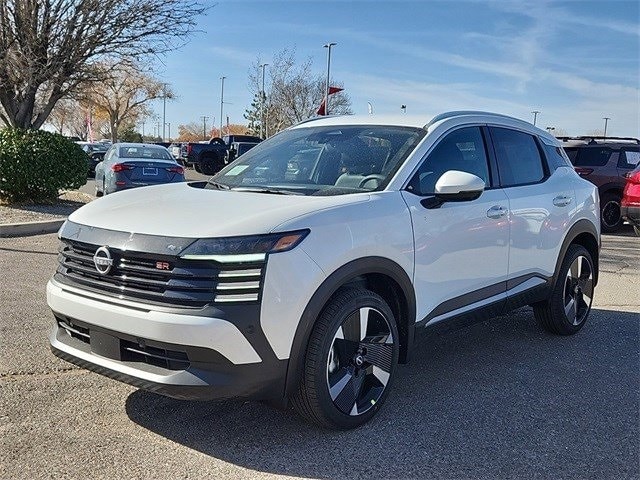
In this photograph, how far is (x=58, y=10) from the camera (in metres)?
11.7

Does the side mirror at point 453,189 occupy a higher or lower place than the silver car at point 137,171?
higher

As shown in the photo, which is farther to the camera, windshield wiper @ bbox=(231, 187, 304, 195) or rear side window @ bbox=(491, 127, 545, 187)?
rear side window @ bbox=(491, 127, 545, 187)

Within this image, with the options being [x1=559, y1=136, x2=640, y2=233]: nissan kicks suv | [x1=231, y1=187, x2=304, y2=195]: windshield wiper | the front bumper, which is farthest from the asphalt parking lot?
[x1=559, y1=136, x2=640, y2=233]: nissan kicks suv

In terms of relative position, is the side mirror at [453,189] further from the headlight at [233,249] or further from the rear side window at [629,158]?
the rear side window at [629,158]

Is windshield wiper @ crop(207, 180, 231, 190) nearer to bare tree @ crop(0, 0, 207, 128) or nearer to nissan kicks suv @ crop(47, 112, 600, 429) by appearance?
nissan kicks suv @ crop(47, 112, 600, 429)

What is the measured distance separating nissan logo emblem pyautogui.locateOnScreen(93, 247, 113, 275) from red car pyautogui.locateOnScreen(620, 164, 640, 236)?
9.10 metres

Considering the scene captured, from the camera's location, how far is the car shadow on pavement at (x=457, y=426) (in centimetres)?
309

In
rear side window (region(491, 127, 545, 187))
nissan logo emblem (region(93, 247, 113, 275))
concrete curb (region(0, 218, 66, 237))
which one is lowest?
concrete curb (region(0, 218, 66, 237))

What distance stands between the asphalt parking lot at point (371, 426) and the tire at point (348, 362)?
140 millimetres

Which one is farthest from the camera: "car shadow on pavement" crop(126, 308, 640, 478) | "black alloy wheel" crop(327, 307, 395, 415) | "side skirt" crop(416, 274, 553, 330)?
"side skirt" crop(416, 274, 553, 330)

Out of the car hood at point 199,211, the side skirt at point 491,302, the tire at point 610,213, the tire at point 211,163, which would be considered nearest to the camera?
the car hood at point 199,211

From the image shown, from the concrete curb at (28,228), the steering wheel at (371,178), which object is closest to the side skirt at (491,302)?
the steering wheel at (371,178)

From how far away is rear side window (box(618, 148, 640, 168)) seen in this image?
1290 cm

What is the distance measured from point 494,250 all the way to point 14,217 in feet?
28.4
